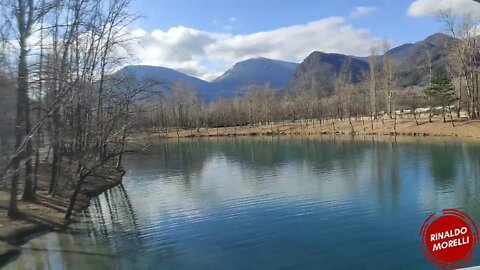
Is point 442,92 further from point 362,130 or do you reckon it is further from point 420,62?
point 420,62

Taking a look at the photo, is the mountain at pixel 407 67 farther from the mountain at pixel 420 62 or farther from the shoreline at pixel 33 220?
the shoreline at pixel 33 220

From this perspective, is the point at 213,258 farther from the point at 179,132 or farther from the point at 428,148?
the point at 179,132

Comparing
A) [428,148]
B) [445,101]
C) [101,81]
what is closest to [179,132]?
[445,101]

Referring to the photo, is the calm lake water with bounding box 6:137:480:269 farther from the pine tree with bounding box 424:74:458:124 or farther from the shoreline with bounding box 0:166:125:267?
the pine tree with bounding box 424:74:458:124

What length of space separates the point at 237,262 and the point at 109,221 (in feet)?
23.5

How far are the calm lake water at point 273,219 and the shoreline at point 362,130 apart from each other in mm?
6110

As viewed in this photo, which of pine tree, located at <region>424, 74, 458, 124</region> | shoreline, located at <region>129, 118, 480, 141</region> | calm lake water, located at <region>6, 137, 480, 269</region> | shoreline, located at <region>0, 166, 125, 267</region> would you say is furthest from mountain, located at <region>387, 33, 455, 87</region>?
shoreline, located at <region>0, 166, 125, 267</region>

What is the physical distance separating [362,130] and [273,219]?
1625 inches

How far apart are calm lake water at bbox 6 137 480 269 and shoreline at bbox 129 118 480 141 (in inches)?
241

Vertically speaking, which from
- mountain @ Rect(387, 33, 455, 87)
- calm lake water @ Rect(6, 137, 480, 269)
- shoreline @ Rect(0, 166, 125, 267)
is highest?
mountain @ Rect(387, 33, 455, 87)

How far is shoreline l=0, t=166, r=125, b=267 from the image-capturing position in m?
11.9

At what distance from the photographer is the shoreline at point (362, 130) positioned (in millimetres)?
39312

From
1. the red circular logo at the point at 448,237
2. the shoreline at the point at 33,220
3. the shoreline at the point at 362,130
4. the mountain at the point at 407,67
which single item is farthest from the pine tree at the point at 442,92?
the red circular logo at the point at 448,237

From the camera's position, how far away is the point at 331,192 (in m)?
18.0
